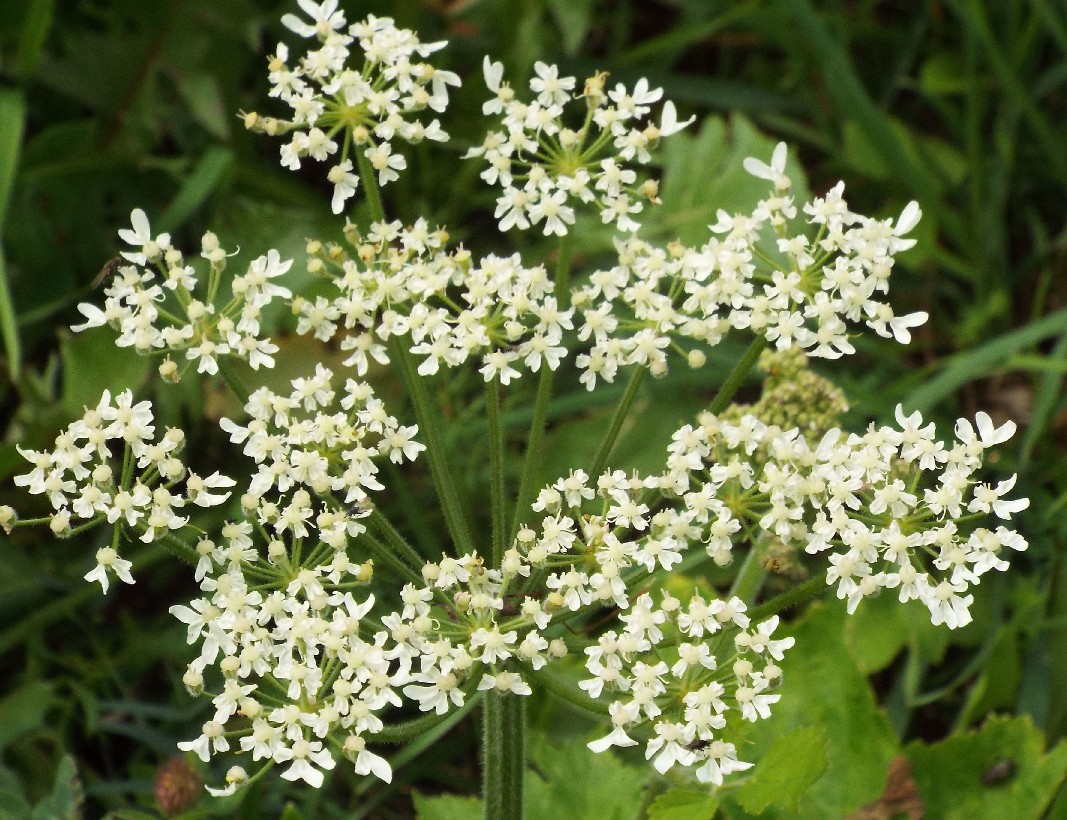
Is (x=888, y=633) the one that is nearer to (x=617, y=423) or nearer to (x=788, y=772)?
(x=788, y=772)

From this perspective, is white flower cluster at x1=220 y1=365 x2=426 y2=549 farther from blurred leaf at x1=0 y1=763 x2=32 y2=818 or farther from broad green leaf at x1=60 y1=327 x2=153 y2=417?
broad green leaf at x1=60 y1=327 x2=153 y2=417

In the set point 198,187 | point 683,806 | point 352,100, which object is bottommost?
point 683,806

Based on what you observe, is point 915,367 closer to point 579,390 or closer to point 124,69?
point 579,390

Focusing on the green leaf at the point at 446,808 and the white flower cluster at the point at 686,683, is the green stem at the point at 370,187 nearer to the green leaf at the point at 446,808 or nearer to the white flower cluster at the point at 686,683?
the white flower cluster at the point at 686,683

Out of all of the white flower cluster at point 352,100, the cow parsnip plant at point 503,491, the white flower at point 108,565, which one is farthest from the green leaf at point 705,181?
the white flower at point 108,565

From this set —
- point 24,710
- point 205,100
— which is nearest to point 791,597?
point 24,710

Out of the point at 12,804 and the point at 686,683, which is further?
the point at 12,804
